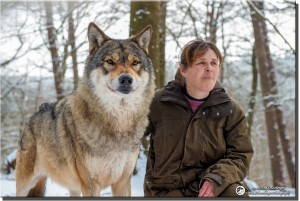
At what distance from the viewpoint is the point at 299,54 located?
328 cm

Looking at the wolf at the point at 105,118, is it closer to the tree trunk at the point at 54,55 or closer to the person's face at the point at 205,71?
the person's face at the point at 205,71

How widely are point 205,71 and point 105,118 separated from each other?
3.05 ft

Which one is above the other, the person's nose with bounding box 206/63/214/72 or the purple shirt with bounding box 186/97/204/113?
the person's nose with bounding box 206/63/214/72

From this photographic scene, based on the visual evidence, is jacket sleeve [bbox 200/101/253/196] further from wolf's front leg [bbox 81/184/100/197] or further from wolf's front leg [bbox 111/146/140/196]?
wolf's front leg [bbox 81/184/100/197]

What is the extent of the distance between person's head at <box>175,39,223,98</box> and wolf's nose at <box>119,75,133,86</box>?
0.50m

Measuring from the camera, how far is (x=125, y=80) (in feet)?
9.46

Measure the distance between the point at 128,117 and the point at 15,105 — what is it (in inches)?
284

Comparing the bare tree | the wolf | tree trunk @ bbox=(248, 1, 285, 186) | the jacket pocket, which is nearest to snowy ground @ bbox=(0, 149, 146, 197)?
the wolf

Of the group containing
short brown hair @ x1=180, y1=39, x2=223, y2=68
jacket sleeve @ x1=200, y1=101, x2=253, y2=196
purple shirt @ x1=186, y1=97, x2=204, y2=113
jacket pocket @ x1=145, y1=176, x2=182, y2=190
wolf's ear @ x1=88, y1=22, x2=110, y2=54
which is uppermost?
wolf's ear @ x1=88, y1=22, x2=110, y2=54

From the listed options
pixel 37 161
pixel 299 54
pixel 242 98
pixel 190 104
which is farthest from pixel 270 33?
pixel 37 161

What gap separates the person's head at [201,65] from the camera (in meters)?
2.95

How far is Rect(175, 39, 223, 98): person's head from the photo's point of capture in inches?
116

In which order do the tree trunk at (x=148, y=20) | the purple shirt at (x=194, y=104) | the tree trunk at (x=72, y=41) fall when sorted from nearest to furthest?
the purple shirt at (x=194, y=104) → the tree trunk at (x=148, y=20) → the tree trunk at (x=72, y=41)

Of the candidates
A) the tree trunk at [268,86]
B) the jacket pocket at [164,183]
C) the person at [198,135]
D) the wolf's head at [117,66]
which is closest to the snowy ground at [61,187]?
the jacket pocket at [164,183]
